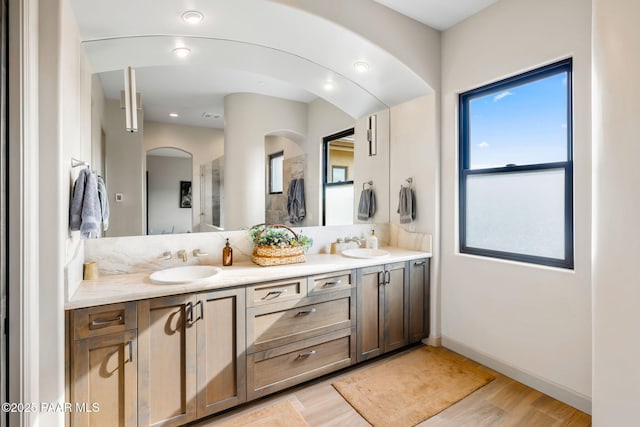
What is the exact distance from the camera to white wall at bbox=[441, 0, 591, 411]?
1984 millimetres

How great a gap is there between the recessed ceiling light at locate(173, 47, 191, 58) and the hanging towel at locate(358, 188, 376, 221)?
6.23 ft

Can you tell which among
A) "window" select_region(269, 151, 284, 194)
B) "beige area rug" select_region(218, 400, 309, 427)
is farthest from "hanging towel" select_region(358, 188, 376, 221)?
"beige area rug" select_region(218, 400, 309, 427)

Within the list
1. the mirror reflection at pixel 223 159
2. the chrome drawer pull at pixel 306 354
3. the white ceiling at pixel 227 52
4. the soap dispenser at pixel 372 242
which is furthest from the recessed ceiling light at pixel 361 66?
the chrome drawer pull at pixel 306 354

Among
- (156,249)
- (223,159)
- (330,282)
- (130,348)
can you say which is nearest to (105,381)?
(130,348)

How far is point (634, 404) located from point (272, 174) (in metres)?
2.42

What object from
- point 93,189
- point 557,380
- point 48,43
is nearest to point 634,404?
point 557,380

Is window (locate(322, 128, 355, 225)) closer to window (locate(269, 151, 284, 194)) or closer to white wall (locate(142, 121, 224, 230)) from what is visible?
window (locate(269, 151, 284, 194))

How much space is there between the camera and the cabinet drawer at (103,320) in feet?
4.99

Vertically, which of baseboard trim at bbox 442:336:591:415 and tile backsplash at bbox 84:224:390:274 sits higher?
tile backsplash at bbox 84:224:390:274

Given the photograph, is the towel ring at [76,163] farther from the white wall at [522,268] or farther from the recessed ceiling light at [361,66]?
the white wall at [522,268]

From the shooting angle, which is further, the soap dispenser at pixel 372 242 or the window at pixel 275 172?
the soap dispenser at pixel 372 242

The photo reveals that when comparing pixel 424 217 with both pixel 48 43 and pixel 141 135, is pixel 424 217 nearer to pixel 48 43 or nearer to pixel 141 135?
pixel 141 135

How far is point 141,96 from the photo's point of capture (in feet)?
7.11

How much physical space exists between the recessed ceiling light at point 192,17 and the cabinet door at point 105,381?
1.87m
